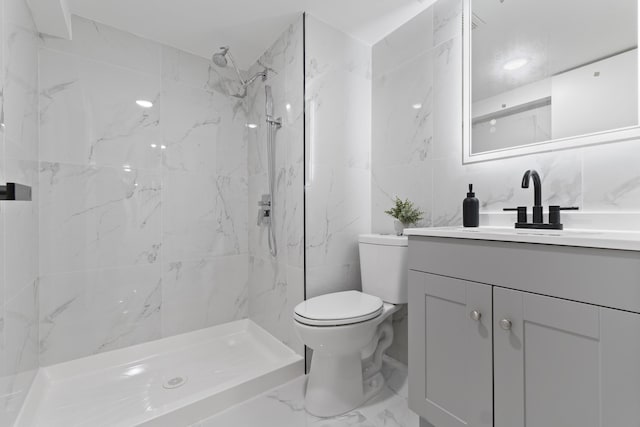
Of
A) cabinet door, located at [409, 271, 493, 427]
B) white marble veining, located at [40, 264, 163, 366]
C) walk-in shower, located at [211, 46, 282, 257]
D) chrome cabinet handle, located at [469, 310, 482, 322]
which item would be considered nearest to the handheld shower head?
walk-in shower, located at [211, 46, 282, 257]

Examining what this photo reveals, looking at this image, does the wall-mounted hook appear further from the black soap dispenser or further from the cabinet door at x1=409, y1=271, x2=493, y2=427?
the black soap dispenser

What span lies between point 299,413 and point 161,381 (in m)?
0.83

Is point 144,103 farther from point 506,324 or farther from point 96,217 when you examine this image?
point 506,324

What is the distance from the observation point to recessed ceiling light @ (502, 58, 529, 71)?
1336mm

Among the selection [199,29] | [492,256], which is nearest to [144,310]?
[199,29]

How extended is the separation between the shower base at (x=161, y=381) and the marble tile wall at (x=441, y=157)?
0.93m

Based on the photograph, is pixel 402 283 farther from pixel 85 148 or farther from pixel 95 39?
pixel 95 39

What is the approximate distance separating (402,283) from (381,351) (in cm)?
48

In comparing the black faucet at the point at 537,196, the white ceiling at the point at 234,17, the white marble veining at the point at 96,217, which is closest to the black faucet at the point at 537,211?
the black faucet at the point at 537,196

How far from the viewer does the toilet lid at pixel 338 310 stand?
1.32 metres

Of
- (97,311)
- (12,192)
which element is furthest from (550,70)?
(97,311)

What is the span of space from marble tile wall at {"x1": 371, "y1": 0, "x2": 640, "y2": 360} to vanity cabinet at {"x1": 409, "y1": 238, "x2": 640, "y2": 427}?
1.75ft

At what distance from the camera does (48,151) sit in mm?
1613

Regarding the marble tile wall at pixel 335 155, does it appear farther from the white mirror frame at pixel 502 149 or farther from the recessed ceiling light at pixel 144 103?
the recessed ceiling light at pixel 144 103
